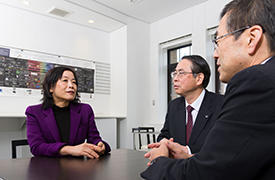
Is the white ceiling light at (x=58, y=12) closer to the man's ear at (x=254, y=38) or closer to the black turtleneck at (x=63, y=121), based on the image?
the black turtleneck at (x=63, y=121)

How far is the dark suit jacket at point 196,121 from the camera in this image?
157 cm

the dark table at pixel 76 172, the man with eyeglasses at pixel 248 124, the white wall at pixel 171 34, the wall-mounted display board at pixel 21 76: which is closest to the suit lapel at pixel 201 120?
the dark table at pixel 76 172

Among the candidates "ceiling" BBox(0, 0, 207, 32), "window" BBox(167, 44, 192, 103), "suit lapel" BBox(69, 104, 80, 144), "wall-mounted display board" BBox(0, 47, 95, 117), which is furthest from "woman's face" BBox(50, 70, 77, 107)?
"window" BBox(167, 44, 192, 103)

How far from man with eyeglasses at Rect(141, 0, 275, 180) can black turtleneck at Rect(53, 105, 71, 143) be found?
123 cm

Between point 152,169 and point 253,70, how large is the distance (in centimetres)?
42

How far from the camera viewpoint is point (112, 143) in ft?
15.1

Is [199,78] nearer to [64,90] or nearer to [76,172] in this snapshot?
[64,90]

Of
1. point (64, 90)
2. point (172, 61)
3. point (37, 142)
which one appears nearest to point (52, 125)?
point (37, 142)

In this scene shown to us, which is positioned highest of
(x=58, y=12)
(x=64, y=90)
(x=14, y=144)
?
(x=58, y=12)

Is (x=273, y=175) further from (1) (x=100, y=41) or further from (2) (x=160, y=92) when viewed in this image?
(1) (x=100, y=41)

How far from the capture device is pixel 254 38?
0.66 meters

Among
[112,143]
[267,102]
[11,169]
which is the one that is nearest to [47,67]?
[112,143]

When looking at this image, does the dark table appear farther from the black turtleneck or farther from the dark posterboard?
the dark posterboard

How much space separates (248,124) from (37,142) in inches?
56.0
